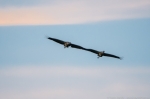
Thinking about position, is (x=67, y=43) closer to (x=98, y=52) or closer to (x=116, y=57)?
(x=98, y=52)

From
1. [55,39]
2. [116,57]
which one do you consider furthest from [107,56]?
[55,39]

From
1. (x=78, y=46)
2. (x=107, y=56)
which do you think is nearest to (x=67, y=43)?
(x=78, y=46)

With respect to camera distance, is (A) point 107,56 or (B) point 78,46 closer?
(B) point 78,46

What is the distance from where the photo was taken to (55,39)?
141 meters

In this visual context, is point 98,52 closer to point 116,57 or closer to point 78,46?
point 78,46

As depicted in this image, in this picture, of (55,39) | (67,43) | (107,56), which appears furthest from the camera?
(107,56)

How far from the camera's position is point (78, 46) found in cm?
13575

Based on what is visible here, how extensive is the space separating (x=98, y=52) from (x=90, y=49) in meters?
3.42

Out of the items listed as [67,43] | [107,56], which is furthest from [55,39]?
[107,56]

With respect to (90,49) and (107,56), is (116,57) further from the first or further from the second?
(90,49)

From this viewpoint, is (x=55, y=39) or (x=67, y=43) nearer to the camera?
(x=67, y=43)

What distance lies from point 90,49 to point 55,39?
1500 cm

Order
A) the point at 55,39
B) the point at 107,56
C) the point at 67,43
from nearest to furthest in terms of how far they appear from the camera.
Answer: the point at 67,43, the point at 55,39, the point at 107,56

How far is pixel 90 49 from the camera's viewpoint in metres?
137
